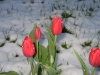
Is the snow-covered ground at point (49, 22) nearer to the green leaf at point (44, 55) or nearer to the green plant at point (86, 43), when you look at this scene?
the green plant at point (86, 43)

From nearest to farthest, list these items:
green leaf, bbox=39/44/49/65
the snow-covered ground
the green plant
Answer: green leaf, bbox=39/44/49/65 < the snow-covered ground < the green plant

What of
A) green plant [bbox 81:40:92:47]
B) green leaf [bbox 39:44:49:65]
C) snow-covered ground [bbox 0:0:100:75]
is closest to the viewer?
green leaf [bbox 39:44:49:65]

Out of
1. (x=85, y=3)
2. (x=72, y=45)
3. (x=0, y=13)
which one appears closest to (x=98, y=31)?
(x=72, y=45)

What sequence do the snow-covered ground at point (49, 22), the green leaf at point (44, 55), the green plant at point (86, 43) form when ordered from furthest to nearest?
the green plant at point (86, 43), the snow-covered ground at point (49, 22), the green leaf at point (44, 55)

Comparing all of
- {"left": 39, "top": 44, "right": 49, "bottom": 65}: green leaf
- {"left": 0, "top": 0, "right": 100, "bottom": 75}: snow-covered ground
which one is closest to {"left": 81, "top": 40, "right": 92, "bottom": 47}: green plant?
{"left": 0, "top": 0, "right": 100, "bottom": 75}: snow-covered ground

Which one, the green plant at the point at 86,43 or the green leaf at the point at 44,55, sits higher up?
the green leaf at the point at 44,55

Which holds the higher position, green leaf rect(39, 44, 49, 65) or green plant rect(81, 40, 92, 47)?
green leaf rect(39, 44, 49, 65)

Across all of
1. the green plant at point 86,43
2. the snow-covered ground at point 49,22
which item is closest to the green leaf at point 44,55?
the snow-covered ground at point 49,22

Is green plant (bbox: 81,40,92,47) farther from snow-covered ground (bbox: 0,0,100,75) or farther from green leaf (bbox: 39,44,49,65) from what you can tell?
green leaf (bbox: 39,44,49,65)

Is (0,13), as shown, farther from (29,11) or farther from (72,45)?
(72,45)
